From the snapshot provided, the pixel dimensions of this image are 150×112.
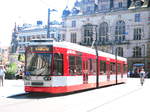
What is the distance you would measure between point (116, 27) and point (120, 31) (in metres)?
1.42

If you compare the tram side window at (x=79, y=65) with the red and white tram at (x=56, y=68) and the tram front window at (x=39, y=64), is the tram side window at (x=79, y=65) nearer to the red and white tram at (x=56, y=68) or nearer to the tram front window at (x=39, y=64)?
the red and white tram at (x=56, y=68)

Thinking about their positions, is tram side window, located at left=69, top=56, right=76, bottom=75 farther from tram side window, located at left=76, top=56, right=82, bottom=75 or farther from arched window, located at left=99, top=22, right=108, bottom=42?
arched window, located at left=99, top=22, right=108, bottom=42

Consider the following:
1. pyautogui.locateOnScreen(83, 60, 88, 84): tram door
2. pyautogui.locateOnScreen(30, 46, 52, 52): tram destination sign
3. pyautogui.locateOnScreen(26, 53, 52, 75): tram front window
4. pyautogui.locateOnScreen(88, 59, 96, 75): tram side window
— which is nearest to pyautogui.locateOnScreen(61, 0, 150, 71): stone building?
pyautogui.locateOnScreen(88, 59, 96, 75): tram side window

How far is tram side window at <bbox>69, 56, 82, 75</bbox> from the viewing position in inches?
650

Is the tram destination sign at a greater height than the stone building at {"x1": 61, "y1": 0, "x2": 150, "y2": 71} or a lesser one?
lesser

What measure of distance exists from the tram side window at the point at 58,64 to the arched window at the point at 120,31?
52814 millimetres

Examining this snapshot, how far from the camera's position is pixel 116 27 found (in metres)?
67.9

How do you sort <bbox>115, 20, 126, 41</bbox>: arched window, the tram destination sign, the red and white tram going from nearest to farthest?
the red and white tram < the tram destination sign < <bbox>115, 20, 126, 41</bbox>: arched window

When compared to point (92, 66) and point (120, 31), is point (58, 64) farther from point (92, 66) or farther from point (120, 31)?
point (120, 31)

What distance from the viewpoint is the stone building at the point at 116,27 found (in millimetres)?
64750

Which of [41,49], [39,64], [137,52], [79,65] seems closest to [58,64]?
[39,64]

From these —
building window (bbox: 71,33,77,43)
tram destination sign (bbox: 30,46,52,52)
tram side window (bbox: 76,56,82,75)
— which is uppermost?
building window (bbox: 71,33,77,43)

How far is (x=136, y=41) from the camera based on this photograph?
65.8 meters

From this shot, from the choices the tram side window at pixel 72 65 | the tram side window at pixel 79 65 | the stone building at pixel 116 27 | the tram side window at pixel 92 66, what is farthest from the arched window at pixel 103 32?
the tram side window at pixel 72 65
